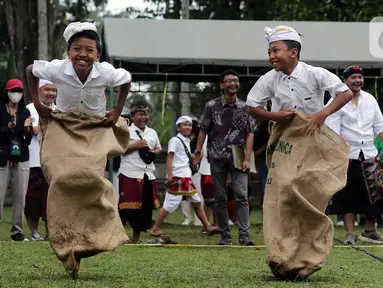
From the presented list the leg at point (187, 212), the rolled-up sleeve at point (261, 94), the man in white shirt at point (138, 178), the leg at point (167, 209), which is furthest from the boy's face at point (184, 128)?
the rolled-up sleeve at point (261, 94)

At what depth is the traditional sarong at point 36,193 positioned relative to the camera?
42.6 feet

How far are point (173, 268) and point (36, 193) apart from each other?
170 inches

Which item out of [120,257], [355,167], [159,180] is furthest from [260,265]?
[159,180]

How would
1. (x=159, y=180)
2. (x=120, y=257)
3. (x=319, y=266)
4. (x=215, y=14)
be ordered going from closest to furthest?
(x=319, y=266)
(x=120, y=257)
(x=159, y=180)
(x=215, y=14)

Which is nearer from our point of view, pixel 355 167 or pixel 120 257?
pixel 120 257

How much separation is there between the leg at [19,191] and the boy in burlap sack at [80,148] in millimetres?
4844

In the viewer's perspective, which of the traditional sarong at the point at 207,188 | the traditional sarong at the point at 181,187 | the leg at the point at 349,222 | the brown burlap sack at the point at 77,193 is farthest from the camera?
the traditional sarong at the point at 207,188

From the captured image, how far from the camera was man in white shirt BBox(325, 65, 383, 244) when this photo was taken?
12.6m

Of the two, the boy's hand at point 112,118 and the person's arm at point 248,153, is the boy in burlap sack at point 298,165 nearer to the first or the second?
the boy's hand at point 112,118

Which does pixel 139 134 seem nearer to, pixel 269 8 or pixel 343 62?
pixel 343 62

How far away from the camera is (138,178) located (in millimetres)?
12570

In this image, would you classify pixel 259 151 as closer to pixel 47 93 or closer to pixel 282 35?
pixel 47 93

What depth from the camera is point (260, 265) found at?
9.52m

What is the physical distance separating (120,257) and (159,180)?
38.0 feet
